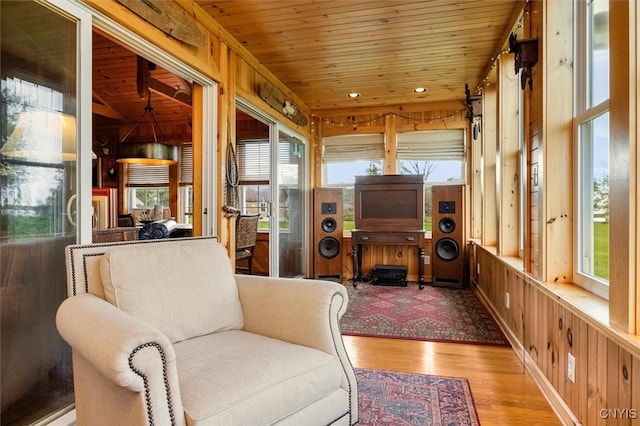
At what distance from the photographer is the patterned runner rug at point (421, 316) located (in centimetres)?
284

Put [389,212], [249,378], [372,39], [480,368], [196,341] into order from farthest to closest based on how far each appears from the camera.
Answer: [389,212], [372,39], [480,368], [196,341], [249,378]

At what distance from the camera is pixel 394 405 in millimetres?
1810

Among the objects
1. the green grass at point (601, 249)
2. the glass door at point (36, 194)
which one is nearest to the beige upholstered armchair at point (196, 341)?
the glass door at point (36, 194)

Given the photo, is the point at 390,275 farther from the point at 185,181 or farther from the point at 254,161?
the point at 185,181

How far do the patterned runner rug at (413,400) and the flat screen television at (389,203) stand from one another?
9.08 ft

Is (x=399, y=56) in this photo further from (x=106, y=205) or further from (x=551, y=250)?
(x=106, y=205)

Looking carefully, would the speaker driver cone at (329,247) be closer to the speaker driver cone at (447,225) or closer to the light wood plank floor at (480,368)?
the speaker driver cone at (447,225)

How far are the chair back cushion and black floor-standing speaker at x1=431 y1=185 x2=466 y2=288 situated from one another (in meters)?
3.54

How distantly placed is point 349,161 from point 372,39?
2393mm

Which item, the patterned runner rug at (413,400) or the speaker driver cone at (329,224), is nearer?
the patterned runner rug at (413,400)

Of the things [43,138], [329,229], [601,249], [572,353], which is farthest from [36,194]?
[329,229]

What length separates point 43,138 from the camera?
1594 mm

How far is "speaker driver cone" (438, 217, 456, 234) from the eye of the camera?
182 inches

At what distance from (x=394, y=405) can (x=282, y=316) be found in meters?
0.79
